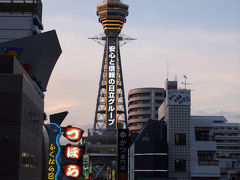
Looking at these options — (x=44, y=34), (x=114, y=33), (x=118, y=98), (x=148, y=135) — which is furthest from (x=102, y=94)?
(x=44, y=34)

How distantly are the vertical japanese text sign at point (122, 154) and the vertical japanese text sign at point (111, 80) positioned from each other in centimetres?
11631

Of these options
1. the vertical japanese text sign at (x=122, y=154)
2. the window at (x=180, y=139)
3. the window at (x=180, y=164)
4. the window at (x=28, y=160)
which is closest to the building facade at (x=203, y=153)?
the window at (x=180, y=164)

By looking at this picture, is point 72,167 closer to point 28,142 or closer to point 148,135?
point 28,142

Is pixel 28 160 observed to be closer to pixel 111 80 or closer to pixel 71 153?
pixel 71 153

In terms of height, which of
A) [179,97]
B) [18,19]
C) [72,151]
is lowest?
[72,151]

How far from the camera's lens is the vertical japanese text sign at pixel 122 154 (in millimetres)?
61312

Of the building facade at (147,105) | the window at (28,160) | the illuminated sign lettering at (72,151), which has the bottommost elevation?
the window at (28,160)

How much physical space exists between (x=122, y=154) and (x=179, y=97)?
33.4m

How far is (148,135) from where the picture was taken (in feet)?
330

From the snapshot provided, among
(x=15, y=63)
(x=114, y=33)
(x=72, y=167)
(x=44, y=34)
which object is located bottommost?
(x=72, y=167)

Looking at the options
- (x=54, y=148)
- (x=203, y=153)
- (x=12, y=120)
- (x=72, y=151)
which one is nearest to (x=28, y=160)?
(x=54, y=148)

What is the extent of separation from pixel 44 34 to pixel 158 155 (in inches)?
1238

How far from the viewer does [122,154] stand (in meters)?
63.3

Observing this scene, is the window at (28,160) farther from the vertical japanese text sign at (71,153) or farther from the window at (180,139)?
the window at (180,139)
